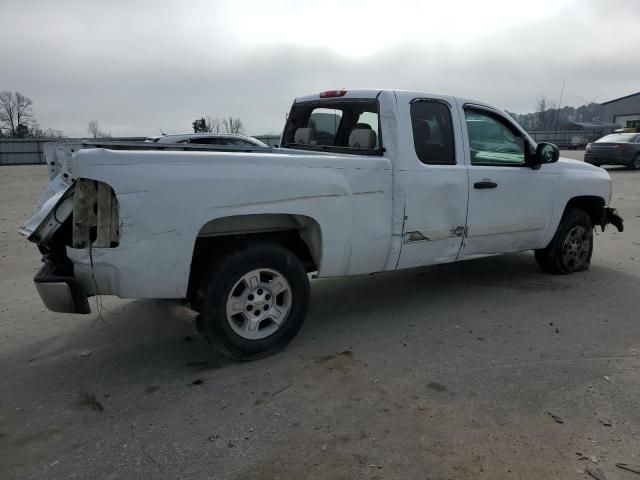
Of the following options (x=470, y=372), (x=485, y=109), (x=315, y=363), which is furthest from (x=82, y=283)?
(x=485, y=109)

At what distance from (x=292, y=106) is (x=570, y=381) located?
3.77 m

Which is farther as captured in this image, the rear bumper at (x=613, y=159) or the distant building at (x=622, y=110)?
the distant building at (x=622, y=110)

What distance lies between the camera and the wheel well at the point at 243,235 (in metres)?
3.71

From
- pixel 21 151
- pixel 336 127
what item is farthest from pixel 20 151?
pixel 336 127

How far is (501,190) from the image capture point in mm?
5059

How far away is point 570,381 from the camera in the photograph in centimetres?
354

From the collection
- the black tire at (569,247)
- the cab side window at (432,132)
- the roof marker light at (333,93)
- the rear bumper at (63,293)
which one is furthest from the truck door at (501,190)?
the rear bumper at (63,293)

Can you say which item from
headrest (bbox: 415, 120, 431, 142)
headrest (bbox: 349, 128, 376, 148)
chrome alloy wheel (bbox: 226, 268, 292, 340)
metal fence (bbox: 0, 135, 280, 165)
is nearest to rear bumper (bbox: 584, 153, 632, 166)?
headrest (bbox: 415, 120, 431, 142)

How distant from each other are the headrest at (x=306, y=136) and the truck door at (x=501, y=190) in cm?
149

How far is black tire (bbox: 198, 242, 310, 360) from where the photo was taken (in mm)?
3596

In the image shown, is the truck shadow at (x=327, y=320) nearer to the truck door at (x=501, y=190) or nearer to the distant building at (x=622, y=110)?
the truck door at (x=501, y=190)

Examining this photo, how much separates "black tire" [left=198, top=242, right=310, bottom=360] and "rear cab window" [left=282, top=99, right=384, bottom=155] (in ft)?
4.19

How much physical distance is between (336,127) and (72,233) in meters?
2.77

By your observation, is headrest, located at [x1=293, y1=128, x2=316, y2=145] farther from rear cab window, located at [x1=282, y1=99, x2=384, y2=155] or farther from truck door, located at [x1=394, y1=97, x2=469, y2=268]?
truck door, located at [x1=394, y1=97, x2=469, y2=268]
